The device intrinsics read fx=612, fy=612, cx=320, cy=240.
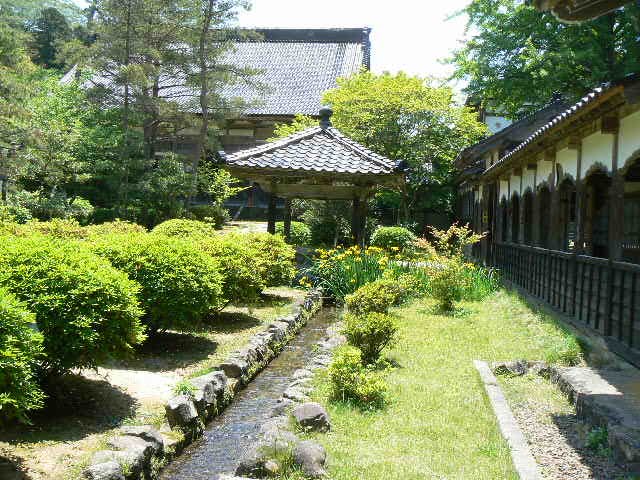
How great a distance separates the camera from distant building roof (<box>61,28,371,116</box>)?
93.7 ft

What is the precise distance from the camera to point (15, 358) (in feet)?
12.9

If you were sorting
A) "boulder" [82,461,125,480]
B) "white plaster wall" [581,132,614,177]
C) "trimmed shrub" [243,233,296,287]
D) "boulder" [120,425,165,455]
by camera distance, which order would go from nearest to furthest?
1. "boulder" [82,461,125,480]
2. "boulder" [120,425,165,455]
3. "white plaster wall" [581,132,614,177]
4. "trimmed shrub" [243,233,296,287]

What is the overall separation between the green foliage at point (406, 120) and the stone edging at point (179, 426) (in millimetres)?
14194

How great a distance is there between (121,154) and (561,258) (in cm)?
1480

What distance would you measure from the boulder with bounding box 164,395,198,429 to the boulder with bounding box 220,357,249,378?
150cm

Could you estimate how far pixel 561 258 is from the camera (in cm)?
971

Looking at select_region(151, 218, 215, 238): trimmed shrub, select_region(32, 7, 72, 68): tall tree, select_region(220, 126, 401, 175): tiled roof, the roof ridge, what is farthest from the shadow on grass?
select_region(32, 7, 72, 68): tall tree

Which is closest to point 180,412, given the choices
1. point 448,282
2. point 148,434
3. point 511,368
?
point 148,434

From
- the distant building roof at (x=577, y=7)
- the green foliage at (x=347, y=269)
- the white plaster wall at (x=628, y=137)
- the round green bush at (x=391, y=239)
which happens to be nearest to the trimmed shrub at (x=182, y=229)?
the green foliage at (x=347, y=269)

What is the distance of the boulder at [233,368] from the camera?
23.5ft

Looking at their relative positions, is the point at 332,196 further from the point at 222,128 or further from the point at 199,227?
the point at 222,128

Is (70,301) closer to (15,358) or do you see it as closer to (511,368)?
(15,358)

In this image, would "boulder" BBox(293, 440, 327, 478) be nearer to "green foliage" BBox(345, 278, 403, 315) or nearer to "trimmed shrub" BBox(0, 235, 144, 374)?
"trimmed shrub" BBox(0, 235, 144, 374)

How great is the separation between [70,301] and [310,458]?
248 centimetres
